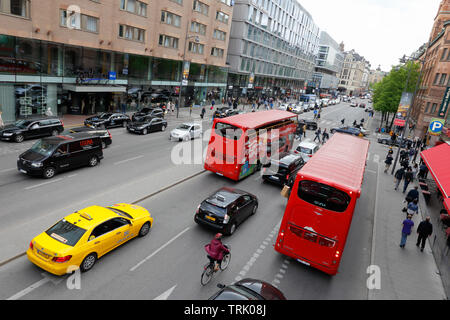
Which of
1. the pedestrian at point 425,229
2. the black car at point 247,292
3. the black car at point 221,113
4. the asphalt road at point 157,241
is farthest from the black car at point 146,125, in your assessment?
the pedestrian at point 425,229

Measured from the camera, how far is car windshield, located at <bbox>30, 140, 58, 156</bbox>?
15680mm

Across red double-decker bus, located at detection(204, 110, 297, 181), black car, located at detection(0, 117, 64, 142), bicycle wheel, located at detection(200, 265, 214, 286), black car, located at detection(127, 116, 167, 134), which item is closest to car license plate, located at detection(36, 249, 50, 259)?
bicycle wheel, located at detection(200, 265, 214, 286)

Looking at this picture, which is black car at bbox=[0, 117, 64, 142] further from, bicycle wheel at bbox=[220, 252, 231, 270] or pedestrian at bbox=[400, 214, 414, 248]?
pedestrian at bbox=[400, 214, 414, 248]

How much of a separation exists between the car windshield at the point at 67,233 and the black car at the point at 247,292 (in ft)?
14.5

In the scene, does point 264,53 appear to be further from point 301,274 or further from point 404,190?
point 301,274

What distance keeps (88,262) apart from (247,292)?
501 cm

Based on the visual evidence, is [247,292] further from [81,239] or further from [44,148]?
[44,148]

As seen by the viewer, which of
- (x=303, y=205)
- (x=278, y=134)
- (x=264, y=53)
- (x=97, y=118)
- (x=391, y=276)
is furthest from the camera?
(x=264, y=53)

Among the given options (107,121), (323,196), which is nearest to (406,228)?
(323,196)

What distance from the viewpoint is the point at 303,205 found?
988 cm

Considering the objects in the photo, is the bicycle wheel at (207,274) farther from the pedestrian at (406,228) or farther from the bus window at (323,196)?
the pedestrian at (406,228)
